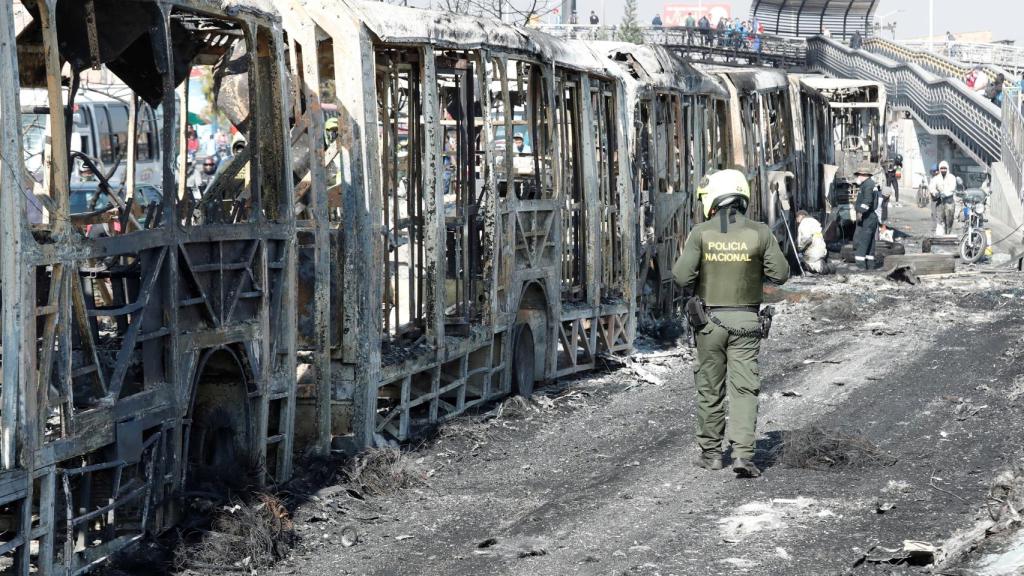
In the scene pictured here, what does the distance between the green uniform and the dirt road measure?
336mm

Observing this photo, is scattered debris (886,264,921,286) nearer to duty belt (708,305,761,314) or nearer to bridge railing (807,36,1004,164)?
duty belt (708,305,761,314)

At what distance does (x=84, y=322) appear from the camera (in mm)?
6258

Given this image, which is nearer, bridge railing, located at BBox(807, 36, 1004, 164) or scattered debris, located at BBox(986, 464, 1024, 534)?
scattered debris, located at BBox(986, 464, 1024, 534)

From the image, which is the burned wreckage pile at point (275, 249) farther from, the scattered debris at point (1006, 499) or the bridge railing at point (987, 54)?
the bridge railing at point (987, 54)

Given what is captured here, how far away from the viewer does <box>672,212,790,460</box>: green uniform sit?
886cm

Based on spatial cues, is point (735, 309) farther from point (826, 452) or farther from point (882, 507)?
point (882, 507)

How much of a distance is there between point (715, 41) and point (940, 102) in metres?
30.0

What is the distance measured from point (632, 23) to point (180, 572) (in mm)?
91714

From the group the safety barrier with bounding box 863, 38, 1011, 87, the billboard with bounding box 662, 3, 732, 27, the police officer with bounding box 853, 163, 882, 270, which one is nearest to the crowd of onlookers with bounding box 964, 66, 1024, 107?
the safety barrier with bounding box 863, 38, 1011, 87

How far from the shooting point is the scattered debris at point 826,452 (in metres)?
9.06

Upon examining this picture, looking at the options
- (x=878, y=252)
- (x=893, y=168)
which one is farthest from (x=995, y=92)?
(x=878, y=252)

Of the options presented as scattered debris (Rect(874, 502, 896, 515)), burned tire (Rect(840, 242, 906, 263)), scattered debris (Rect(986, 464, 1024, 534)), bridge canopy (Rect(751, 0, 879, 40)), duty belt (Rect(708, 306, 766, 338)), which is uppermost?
bridge canopy (Rect(751, 0, 879, 40))

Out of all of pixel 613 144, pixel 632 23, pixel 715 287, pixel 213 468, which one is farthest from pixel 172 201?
pixel 632 23

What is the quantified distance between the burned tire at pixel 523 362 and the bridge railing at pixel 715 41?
58441 millimetres
